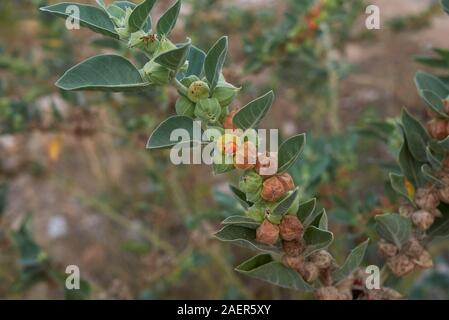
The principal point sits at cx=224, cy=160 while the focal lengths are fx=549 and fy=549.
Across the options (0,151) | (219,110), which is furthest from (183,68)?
(0,151)

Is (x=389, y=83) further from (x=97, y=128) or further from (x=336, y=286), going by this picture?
(x=336, y=286)

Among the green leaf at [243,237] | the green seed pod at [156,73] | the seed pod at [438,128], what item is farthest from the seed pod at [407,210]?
the green seed pod at [156,73]

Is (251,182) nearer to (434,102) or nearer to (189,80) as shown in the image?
(189,80)

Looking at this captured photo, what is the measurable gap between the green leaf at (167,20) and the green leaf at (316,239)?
1.13 ft

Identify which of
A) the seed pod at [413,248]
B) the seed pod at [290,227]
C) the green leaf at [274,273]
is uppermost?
the seed pod at [290,227]

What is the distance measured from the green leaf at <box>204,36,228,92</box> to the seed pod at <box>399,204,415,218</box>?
1.33 ft

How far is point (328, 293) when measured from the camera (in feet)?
2.83

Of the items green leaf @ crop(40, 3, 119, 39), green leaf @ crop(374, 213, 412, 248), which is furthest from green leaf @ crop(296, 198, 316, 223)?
green leaf @ crop(40, 3, 119, 39)

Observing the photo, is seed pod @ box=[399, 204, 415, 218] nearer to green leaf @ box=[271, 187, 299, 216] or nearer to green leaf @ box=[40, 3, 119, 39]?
green leaf @ box=[271, 187, 299, 216]

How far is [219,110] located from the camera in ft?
2.39

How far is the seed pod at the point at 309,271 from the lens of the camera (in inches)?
32.7

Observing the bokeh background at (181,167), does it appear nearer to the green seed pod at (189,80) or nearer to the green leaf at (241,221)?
the green leaf at (241,221)

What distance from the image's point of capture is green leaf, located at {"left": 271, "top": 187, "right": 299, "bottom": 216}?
0.73m

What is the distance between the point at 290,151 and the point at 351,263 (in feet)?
0.69
